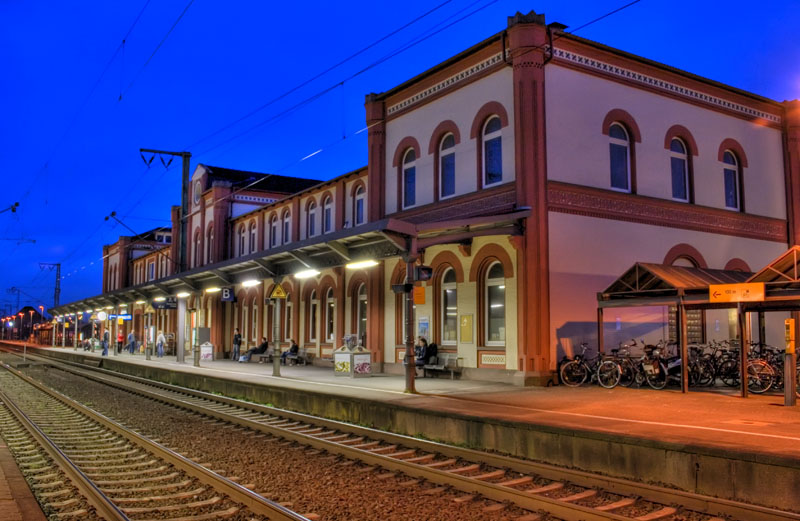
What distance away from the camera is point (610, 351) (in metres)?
18.7

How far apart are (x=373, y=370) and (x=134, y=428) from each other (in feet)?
33.9

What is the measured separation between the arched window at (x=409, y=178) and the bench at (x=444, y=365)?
5.08 meters

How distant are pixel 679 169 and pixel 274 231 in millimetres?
19480

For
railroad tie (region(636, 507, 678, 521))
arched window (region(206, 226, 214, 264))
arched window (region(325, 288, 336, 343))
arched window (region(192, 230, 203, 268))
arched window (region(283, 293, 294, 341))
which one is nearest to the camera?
railroad tie (region(636, 507, 678, 521))

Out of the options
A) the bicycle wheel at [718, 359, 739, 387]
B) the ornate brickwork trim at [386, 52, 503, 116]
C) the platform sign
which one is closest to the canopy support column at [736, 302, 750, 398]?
the platform sign

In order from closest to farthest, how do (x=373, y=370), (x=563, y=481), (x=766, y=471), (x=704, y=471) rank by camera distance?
1. (x=766, y=471)
2. (x=704, y=471)
3. (x=563, y=481)
4. (x=373, y=370)

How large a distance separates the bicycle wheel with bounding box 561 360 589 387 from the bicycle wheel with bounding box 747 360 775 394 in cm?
372

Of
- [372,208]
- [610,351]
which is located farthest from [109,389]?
[610,351]

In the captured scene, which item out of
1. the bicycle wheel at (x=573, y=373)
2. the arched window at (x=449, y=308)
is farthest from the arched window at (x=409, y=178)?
the bicycle wheel at (x=573, y=373)

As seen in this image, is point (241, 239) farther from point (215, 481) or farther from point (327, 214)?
point (215, 481)

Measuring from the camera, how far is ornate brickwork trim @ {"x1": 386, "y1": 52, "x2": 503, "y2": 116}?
19.1 metres

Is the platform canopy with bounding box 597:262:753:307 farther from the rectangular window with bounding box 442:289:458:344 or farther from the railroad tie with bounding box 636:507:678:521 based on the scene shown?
the railroad tie with bounding box 636:507:678:521

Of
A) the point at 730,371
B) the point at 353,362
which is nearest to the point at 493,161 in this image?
the point at 353,362

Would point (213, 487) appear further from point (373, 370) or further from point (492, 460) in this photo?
point (373, 370)
